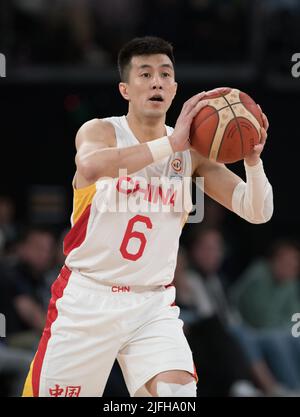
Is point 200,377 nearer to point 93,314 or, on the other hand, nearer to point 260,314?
point 260,314

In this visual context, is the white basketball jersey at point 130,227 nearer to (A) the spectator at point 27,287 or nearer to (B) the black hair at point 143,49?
(B) the black hair at point 143,49

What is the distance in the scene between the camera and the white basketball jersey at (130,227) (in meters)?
6.02

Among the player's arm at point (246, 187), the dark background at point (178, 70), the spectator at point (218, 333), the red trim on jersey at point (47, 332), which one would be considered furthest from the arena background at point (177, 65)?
the red trim on jersey at point (47, 332)

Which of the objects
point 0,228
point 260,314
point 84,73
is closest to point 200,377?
point 260,314

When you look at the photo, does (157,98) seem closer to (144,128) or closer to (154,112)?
(154,112)

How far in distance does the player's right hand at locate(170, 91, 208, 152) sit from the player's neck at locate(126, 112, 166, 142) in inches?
15.7

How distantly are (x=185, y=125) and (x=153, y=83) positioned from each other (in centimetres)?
41

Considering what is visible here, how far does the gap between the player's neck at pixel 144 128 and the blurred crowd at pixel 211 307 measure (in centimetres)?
379

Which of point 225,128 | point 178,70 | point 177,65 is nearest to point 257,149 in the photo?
point 225,128

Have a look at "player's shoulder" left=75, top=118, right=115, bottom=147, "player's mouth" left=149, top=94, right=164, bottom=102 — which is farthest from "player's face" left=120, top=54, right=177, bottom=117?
"player's shoulder" left=75, top=118, right=115, bottom=147

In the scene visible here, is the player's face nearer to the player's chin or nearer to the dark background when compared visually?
the player's chin

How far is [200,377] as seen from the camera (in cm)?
972

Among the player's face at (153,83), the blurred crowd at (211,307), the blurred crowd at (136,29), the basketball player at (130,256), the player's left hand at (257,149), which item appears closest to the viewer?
the basketball player at (130,256)

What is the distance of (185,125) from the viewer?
229 inches
